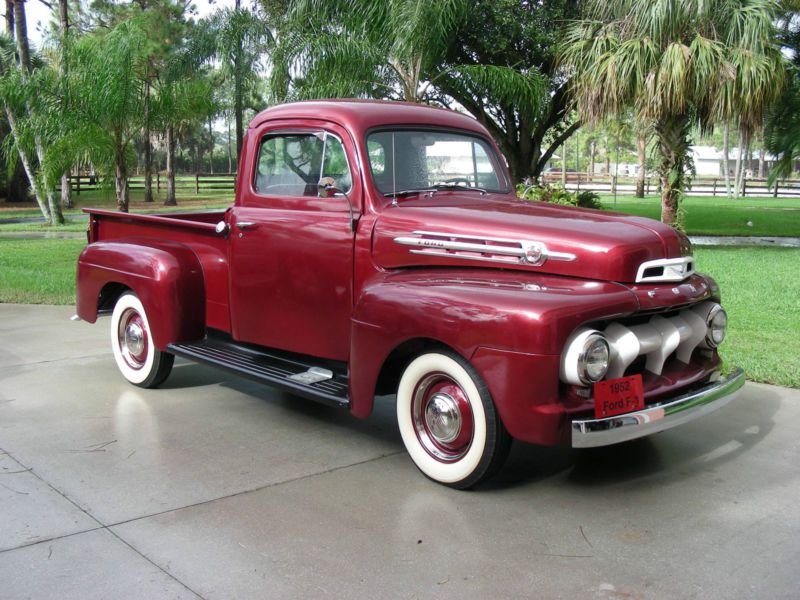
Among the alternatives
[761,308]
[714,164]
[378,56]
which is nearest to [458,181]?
[761,308]

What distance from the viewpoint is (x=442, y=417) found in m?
4.09

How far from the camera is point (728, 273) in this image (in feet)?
38.2

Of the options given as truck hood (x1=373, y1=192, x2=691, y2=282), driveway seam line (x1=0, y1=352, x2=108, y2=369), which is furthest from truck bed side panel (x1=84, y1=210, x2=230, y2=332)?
truck hood (x1=373, y1=192, x2=691, y2=282)

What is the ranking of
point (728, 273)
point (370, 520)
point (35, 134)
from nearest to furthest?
point (370, 520), point (728, 273), point (35, 134)

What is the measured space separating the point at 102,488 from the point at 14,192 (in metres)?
34.0

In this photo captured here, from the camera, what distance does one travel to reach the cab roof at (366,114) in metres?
4.87

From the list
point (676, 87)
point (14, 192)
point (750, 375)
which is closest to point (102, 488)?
point (750, 375)

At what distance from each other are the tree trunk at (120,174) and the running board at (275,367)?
9.77m

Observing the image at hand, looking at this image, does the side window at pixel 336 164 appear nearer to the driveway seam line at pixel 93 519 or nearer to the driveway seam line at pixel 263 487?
the driveway seam line at pixel 263 487

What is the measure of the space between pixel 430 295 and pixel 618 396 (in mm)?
979

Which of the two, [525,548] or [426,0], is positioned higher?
[426,0]

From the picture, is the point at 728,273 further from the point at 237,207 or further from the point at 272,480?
the point at 272,480

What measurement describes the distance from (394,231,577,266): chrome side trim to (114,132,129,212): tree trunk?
11306 millimetres

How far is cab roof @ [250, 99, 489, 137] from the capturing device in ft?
16.0
